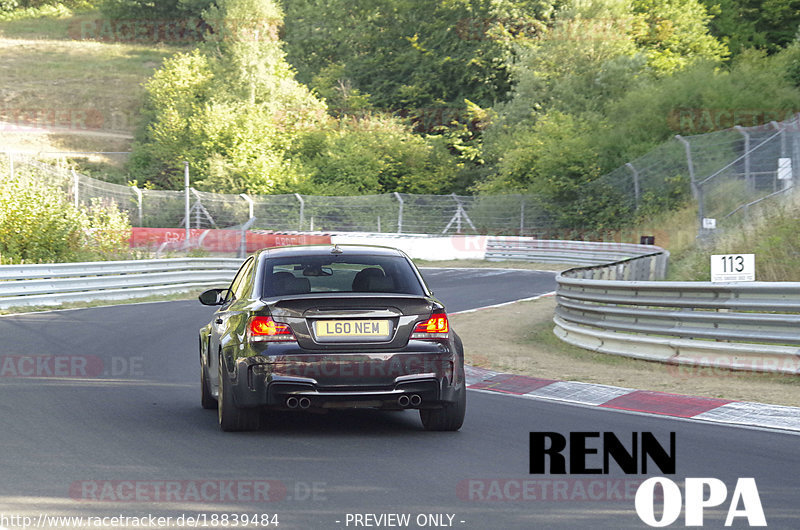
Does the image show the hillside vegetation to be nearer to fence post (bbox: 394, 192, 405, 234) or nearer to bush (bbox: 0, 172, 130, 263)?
fence post (bbox: 394, 192, 405, 234)

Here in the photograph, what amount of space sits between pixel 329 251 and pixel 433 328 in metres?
1.29

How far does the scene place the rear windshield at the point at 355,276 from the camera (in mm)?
8133

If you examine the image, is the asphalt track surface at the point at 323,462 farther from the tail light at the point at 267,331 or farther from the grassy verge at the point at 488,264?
the grassy verge at the point at 488,264

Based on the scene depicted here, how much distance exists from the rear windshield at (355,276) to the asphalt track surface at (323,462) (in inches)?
44.3

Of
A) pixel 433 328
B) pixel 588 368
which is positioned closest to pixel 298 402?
pixel 433 328

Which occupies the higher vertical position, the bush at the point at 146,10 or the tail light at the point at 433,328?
the bush at the point at 146,10

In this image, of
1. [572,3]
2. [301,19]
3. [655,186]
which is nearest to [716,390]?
[655,186]

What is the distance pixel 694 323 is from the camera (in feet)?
39.1

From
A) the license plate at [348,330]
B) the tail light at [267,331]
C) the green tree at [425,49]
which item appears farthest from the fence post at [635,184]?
the tail light at [267,331]

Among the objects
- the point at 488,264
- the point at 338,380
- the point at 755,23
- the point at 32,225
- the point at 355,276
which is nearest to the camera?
the point at 338,380

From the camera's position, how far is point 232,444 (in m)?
7.60

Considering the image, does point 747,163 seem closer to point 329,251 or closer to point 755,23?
point 329,251

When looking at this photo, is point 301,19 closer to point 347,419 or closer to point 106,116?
point 106,116

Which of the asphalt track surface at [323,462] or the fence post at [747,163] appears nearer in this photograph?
the asphalt track surface at [323,462]
